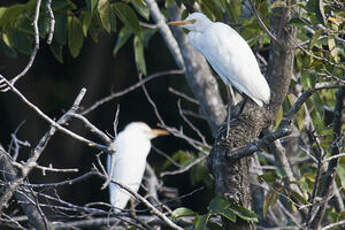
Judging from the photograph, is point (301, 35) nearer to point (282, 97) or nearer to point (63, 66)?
point (282, 97)

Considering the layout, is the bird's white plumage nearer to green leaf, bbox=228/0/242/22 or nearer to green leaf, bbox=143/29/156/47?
green leaf, bbox=143/29/156/47

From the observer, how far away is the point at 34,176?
4809 millimetres

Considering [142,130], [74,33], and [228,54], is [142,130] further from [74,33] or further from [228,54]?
[74,33]

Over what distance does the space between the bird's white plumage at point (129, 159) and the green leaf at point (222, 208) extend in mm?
1577

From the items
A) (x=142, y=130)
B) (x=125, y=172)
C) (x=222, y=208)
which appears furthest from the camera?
(x=142, y=130)

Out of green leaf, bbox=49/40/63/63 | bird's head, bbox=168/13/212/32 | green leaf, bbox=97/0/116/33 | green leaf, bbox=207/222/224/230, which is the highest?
green leaf, bbox=97/0/116/33

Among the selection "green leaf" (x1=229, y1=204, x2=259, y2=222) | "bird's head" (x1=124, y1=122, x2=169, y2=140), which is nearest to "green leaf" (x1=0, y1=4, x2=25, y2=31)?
"green leaf" (x1=229, y1=204, x2=259, y2=222)

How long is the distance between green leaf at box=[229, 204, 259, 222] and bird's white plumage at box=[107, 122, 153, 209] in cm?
160

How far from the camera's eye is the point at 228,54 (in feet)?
8.75

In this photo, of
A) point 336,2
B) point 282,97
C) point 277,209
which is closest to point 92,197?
point 277,209

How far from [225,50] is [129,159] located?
3.74 feet

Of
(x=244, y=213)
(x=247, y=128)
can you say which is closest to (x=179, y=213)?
(x=244, y=213)

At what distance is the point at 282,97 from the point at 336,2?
452 mm

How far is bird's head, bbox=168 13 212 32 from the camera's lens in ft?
9.27
